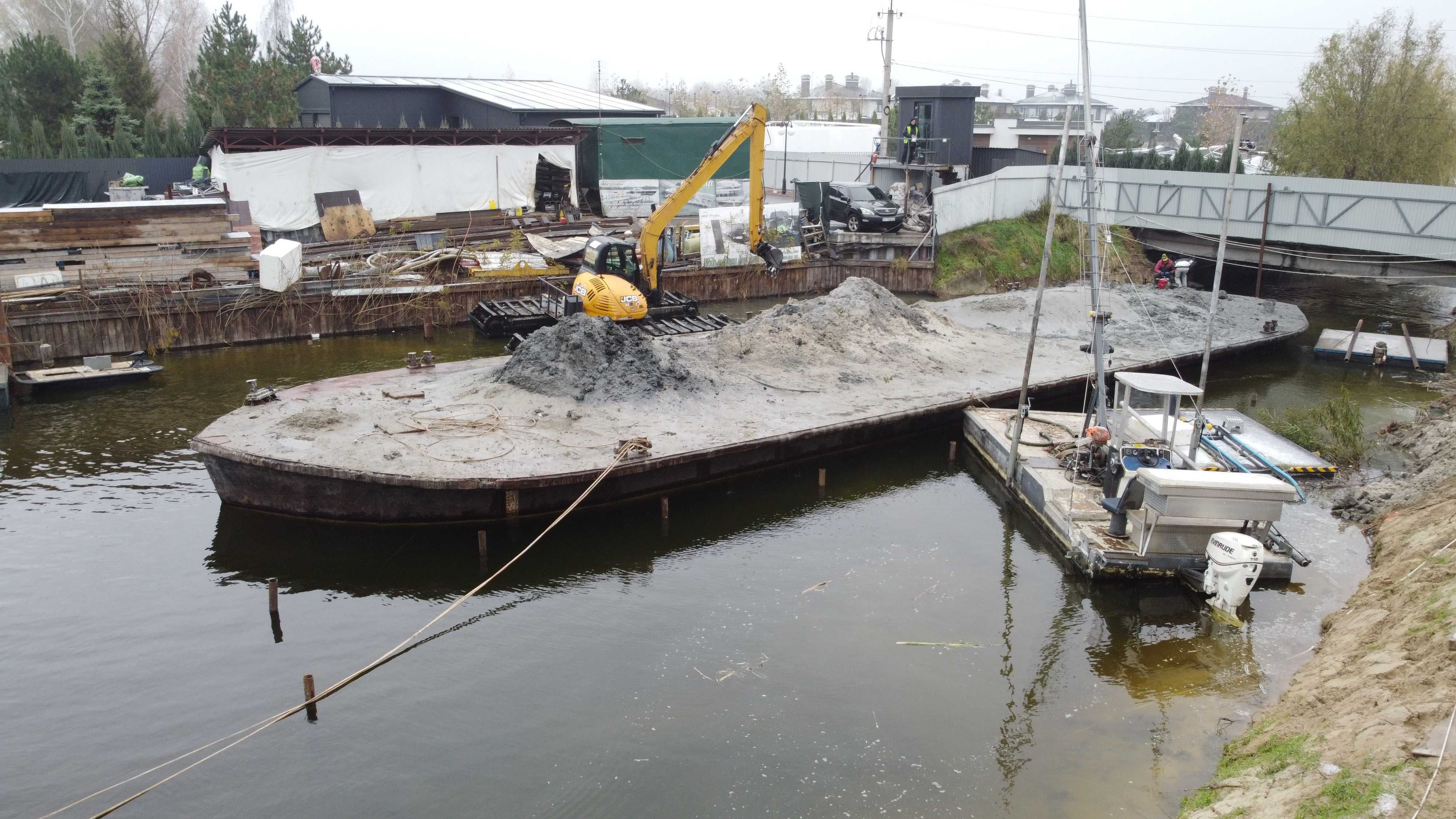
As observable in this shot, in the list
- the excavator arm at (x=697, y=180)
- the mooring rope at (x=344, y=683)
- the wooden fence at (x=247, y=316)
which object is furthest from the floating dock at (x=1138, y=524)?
A: the wooden fence at (x=247, y=316)

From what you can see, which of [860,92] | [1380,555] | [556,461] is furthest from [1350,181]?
[860,92]

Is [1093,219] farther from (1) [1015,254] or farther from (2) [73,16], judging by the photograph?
(2) [73,16]

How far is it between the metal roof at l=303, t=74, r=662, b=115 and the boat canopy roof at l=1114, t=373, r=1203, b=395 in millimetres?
32276

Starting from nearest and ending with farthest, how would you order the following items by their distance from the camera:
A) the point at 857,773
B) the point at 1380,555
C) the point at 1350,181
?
the point at 857,773, the point at 1380,555, the point at 1350,181

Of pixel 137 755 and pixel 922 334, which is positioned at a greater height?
pixel 922 334

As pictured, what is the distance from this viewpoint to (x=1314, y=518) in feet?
54.8

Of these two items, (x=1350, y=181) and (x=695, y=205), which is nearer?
(x=1350, y=181)

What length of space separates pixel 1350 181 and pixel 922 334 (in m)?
15.3

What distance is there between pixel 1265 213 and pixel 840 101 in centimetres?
10247

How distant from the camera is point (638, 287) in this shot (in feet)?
87.2

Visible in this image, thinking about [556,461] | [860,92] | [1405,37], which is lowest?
[556,461]

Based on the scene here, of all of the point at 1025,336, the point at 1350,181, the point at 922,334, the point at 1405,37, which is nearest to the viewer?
the point at 922,334

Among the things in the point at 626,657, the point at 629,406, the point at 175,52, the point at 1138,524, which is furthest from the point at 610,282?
the point at 175,52

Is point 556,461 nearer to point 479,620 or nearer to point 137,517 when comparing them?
point 479,620
